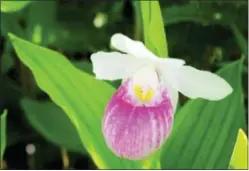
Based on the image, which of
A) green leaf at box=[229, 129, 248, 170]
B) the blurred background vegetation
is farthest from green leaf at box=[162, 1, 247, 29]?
green leaf at box=[229, 129, 248, 170]

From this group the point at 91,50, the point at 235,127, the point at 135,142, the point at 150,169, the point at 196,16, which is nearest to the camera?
the point at 135,142

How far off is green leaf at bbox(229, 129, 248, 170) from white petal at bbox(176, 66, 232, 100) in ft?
0.40

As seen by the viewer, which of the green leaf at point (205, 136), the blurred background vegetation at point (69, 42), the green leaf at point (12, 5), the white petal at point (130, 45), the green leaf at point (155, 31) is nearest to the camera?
the white petal at point (130, 45)

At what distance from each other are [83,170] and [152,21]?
2.01 ft

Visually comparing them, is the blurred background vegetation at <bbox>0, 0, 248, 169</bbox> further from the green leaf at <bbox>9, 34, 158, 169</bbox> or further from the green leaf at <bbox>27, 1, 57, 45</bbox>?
the green leaf at <bbox>9, 34, 158, 169</bbox>

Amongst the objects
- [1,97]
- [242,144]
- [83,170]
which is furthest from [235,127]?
[1,97]

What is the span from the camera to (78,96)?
3.70 ft

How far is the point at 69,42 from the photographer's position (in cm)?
157

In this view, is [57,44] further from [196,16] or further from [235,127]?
[235,127]

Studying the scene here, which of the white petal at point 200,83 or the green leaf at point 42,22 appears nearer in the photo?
the white petal at point 200,83

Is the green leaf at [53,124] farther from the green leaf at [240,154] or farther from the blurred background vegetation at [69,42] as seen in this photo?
the green leaf at [240,154]

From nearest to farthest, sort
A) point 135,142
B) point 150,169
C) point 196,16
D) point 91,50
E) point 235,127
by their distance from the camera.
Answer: point 135,142
point 150,169
point 235,127
point 196,16
point 91,50

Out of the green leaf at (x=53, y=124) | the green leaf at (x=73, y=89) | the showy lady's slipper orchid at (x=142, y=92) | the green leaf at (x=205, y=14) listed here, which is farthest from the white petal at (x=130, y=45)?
the green leaf at (x=53, y=124)

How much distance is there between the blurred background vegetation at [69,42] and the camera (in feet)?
4.99
